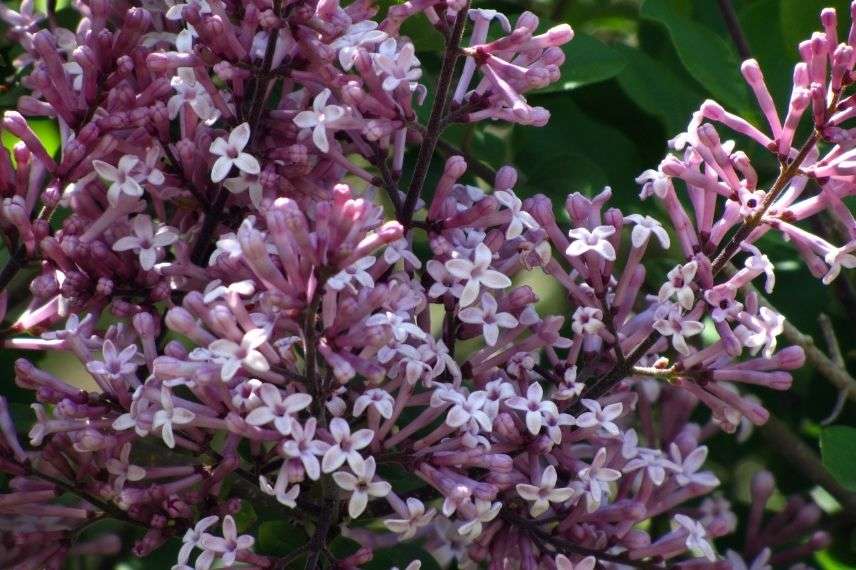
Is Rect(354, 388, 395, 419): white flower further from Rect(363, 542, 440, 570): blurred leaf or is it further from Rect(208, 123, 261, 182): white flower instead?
Rect(363, 542, 440, 570): blurred leaf

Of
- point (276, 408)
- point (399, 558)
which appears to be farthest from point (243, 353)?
point (399, 558)

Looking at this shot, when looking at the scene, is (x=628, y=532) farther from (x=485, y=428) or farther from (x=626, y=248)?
(x=626, y=248)

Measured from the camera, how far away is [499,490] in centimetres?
142

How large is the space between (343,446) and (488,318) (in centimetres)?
26

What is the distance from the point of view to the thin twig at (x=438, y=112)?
1373 millimetres

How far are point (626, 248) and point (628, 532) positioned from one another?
39.2 inches

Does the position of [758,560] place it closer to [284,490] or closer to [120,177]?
[284,490]

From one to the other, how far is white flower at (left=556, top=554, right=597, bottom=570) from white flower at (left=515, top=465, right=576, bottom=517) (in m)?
0.06

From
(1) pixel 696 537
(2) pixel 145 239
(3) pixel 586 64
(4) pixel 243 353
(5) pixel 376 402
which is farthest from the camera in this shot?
(3) pixel 586 64

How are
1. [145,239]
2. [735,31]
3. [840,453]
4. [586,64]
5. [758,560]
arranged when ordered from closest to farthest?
[145,239], [840,453], [758,560], [586,64], [735,31]

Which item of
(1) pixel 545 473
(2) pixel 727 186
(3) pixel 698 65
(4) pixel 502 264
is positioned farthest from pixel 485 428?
(3) pixel 698 65

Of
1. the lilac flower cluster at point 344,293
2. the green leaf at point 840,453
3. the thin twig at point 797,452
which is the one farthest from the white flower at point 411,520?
the thin twig at point 797,452

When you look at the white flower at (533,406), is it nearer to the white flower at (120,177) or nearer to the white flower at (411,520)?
the white flower at (411,520)

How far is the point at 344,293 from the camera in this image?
130 cm
